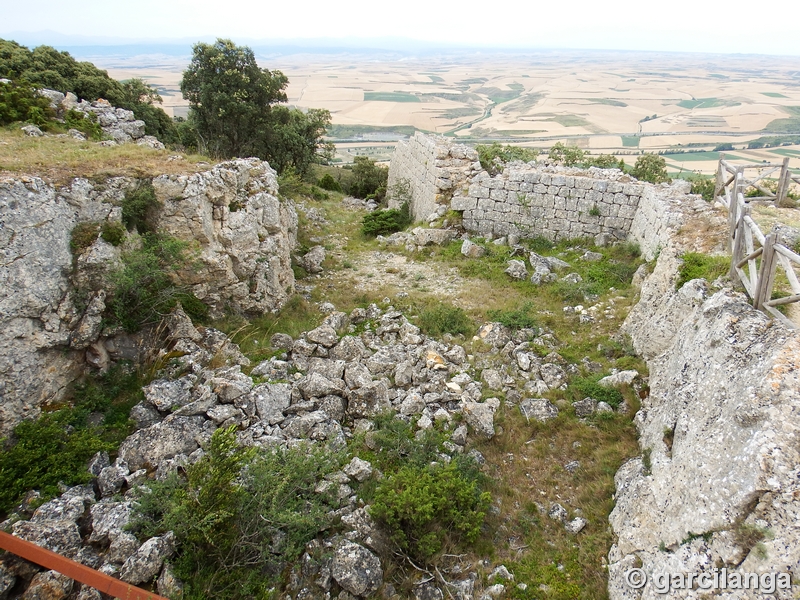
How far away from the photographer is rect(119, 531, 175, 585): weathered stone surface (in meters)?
3.93

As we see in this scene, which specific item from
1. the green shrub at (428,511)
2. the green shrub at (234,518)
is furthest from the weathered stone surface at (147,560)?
the green shrub at (428,511)

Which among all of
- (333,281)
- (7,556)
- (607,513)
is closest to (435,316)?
(333,281)

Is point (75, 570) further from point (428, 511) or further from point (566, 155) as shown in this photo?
point (566, 155)

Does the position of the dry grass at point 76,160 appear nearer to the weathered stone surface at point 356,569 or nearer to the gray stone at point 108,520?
the gray stone at point 108,520

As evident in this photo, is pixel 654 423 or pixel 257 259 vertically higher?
pixel 257 259

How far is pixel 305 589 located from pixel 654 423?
14.2 ft

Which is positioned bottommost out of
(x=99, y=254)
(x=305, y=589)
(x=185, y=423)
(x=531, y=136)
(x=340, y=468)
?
(x=305, y=589)

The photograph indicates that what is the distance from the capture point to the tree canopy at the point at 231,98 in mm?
16016

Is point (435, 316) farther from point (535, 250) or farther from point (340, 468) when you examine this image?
point (535, 250)

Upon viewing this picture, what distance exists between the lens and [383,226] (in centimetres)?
1514

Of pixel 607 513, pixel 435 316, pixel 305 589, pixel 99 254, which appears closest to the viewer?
pixel 305 589

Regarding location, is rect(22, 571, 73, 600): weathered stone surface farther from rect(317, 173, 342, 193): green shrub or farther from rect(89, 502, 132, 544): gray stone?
rect(317, 173, 342, 193): green shrub

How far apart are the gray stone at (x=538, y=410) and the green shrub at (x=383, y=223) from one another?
9612 mm

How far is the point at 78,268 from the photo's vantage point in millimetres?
6250
